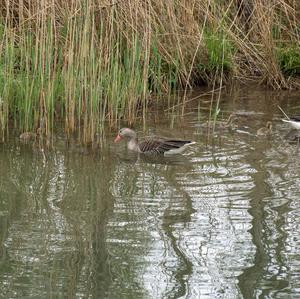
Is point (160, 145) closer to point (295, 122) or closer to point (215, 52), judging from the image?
point (295, 122)

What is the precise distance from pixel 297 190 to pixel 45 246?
2547 mm

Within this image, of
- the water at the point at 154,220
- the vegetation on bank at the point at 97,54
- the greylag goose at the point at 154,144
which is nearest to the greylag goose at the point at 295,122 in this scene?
the water at the point at 154,220

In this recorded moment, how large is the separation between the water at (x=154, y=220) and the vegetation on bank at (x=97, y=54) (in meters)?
0.39

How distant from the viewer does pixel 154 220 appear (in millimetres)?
7387

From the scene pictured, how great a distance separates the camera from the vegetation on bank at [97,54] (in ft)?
30.9

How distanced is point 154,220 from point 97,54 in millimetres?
2924

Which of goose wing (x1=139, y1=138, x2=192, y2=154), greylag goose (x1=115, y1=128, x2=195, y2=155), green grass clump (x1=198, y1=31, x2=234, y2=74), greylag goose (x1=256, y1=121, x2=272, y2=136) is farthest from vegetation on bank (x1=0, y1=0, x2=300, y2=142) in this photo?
greylag goose (x1=256, y1=121, x2=272, y2=136)

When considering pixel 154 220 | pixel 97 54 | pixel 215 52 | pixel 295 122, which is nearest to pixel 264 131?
pixel 295 122

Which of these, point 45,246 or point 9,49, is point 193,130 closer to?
point 9,49

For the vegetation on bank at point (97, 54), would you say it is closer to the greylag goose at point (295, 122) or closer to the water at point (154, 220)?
the water at point (154, 220)

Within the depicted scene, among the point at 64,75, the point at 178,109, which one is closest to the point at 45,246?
the point at 64,75

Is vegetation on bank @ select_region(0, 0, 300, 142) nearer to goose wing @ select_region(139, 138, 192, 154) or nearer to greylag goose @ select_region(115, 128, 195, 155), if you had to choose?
greylag goose @ select_region(115, 128, 195, 155)

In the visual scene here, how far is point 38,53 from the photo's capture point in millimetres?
9711

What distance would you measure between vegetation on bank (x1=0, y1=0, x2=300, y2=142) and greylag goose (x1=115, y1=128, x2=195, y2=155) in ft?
1.16
